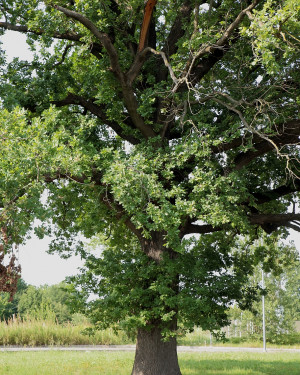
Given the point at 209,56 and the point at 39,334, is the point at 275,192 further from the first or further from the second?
the point at 39,334

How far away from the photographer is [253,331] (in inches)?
1411

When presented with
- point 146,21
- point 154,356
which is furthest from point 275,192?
point 146,21

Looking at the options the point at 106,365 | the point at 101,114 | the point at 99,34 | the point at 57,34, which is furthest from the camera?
the point at 106,365

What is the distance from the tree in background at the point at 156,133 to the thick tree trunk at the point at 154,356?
0.03m

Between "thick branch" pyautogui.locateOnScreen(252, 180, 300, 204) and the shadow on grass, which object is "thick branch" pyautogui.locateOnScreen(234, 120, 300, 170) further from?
the shadow on grass

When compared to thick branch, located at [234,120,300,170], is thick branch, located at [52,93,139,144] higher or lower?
higher

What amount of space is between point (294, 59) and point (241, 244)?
9.23 meters

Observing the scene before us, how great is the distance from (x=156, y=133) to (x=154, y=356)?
6122 mm

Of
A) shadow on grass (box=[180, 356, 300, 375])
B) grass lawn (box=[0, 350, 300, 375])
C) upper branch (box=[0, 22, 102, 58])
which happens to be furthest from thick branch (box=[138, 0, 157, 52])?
shadow on grass (box=[180, 356, 300, 375])

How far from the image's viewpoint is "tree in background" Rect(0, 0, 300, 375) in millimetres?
10305

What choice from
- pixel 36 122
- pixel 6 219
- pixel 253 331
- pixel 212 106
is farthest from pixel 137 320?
pixel 253 331

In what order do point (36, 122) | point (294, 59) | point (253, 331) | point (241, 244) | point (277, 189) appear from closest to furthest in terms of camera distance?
point (36, 122) < point (294, 59) < point (277, 189) < point (241, 244) < point (253, 331)

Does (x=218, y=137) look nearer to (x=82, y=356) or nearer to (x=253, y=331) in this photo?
(x=82, y=356)

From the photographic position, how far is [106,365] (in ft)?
57.4
